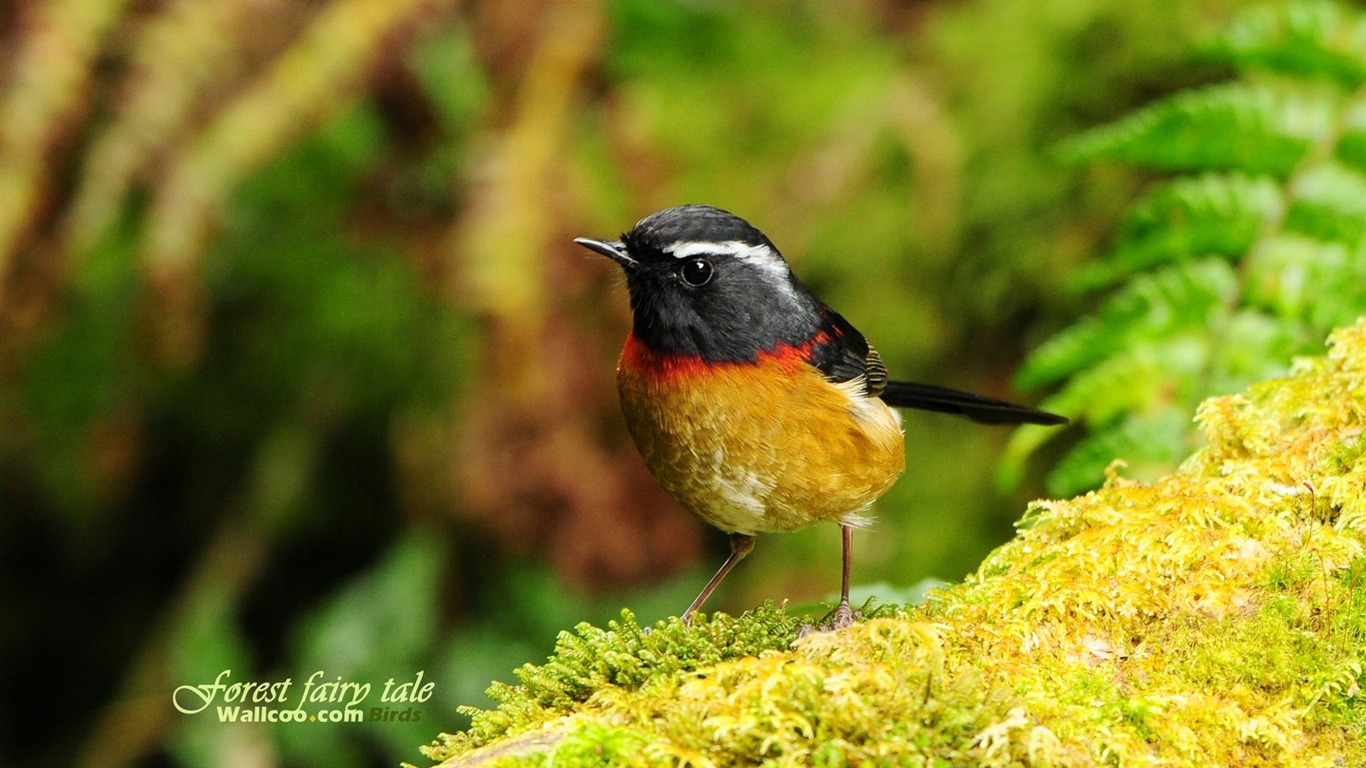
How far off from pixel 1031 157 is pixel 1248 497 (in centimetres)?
424

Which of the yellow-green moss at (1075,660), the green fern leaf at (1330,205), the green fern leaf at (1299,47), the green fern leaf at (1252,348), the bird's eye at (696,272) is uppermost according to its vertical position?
the green fern leaf at (1299,47)

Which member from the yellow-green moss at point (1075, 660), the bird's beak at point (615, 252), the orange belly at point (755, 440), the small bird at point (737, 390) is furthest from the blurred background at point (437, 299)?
the yellow-green moss at point (1075, 660)

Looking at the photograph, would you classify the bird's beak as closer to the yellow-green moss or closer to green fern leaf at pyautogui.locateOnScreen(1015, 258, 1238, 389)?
the yellow-green moss

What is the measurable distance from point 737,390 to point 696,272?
0.40m

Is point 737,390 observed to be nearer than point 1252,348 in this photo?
Yes

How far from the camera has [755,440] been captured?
338 cm

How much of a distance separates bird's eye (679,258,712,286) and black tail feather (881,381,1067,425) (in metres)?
0.92

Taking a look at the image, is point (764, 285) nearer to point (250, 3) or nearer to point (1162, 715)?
point (1162, 715)

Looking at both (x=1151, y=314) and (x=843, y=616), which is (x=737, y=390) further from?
(x=1151, y=314)

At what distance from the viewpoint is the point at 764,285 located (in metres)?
3.62

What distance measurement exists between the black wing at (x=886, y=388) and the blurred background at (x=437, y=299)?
1768 millimetres

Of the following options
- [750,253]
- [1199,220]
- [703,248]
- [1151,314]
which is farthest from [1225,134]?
[703,248]

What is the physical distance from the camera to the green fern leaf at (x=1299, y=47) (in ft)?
14.3

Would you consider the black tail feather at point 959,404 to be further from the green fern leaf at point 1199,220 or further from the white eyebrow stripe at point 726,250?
the white eyebrow stripe at point 726,250
